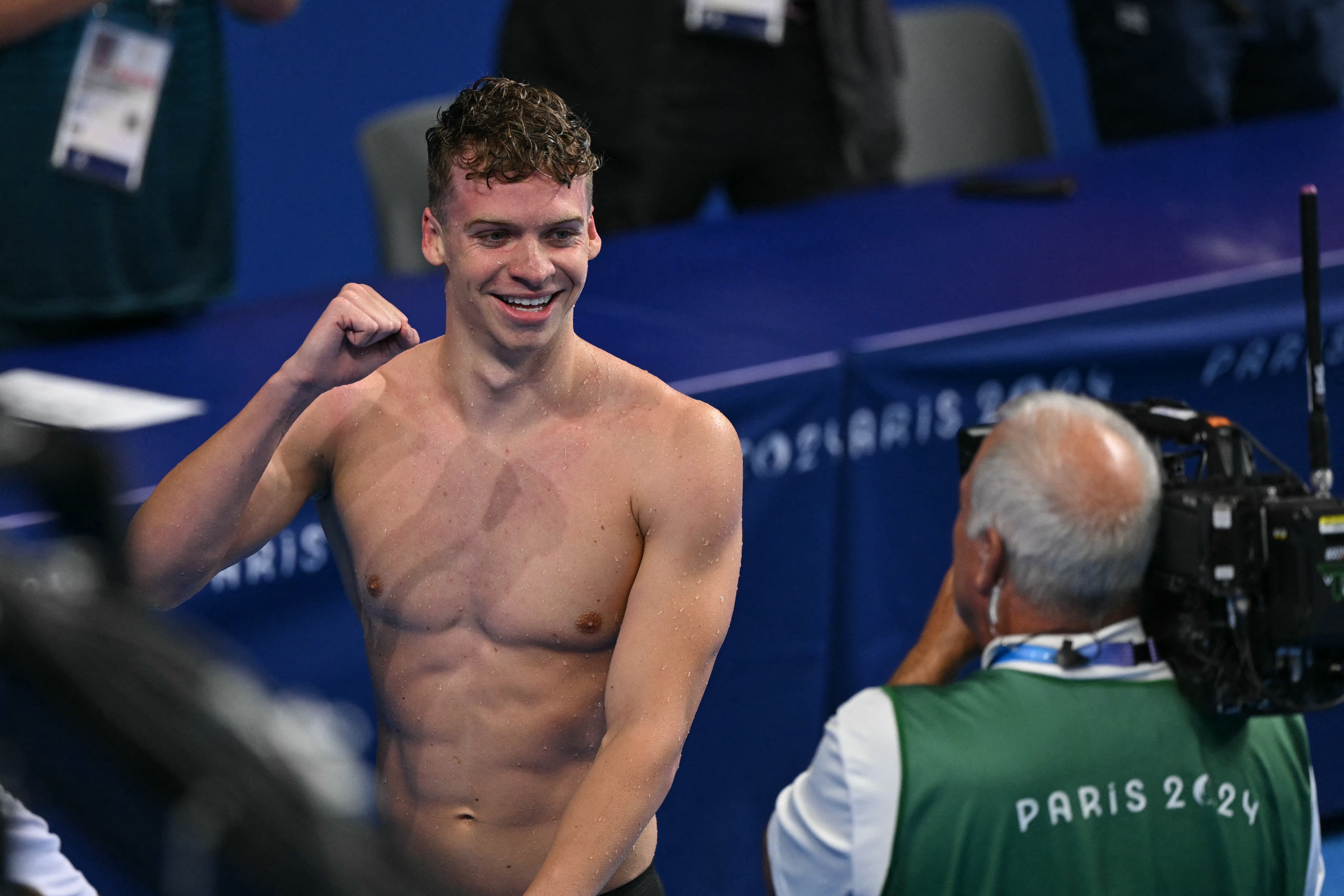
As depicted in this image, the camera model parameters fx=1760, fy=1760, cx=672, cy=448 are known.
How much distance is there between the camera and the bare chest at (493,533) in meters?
1.99

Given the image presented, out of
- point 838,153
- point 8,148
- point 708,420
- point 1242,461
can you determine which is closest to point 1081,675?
point 1242,461

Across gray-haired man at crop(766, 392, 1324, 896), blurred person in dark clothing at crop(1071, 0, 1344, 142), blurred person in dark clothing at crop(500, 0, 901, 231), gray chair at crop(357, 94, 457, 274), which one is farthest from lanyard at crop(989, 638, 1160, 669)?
blurred person in dark clothing at crop(1071, 0, 1344, 142)

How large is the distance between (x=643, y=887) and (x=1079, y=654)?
61cm

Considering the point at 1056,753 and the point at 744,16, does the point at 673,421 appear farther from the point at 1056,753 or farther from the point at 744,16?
the point at 744,16

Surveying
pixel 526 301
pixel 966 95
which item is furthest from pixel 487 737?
pixel 966 95

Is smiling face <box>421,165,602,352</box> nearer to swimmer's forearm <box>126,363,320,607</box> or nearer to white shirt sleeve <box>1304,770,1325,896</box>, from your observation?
swimmer's forearm <box>126,363,320,607</box>

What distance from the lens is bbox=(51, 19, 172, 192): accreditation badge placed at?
10.0 feet

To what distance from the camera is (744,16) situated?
13.4ft

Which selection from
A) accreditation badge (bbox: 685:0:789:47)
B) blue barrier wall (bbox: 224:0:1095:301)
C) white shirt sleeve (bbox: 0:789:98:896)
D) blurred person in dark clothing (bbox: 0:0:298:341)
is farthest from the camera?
blue barrier wall (bbox: 224:0:1095:301)

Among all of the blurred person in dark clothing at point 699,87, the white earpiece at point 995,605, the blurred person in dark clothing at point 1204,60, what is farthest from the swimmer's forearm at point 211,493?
the blurred person in dark clothing at point 1204,60

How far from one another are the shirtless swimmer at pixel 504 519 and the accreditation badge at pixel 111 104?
126cm

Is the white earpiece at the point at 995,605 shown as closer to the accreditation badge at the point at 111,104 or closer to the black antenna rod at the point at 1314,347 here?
the black antenna rod at the point at 1314,347

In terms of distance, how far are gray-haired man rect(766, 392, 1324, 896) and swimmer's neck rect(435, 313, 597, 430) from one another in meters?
0.52

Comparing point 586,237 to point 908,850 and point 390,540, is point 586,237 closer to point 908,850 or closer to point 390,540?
point 390,540
